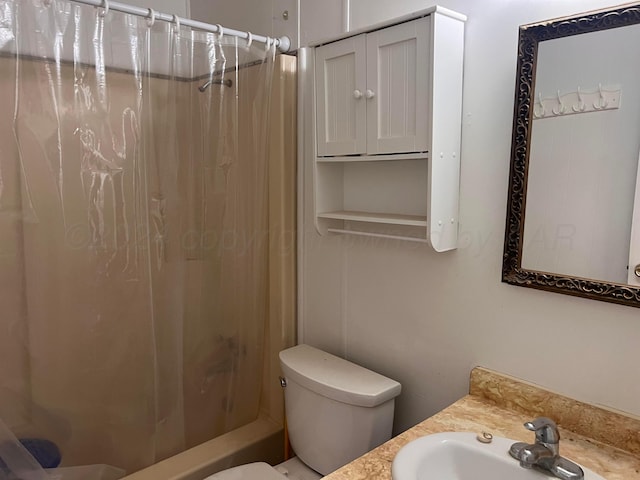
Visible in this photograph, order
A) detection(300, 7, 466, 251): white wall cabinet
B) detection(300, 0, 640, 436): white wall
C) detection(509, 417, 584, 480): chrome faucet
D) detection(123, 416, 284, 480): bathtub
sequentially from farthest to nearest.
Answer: detection(123, 416, 284, 480): bathtub
detection(300, 7, 466, 251): white wall cabinet
detection(300, 0, 640, 436): white wall
detection(509, 417, 584, 480): chrome faucet

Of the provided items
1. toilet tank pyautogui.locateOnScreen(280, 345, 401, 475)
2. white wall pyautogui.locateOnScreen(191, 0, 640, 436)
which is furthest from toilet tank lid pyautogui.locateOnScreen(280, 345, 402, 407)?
white wall pyautogui.locateOnScreen(191, 0, 640, 436)

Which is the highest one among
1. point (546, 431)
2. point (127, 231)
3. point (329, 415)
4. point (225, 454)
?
point (127, 231)

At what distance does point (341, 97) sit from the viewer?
159 cm

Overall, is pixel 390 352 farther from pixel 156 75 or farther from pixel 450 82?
pixel 156 75

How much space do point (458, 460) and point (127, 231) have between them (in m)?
1.19

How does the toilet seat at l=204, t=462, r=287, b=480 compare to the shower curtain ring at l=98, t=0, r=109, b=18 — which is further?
the toilet seat at l=204, t=462, r=287, b=480

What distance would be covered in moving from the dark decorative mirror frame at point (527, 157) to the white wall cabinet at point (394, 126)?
176 mm

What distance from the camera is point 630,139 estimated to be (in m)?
1.11

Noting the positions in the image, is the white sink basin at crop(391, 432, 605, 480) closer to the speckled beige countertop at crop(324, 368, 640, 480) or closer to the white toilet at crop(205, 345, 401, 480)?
the speckled beige countertop at crop(324, 368, 640, 480)

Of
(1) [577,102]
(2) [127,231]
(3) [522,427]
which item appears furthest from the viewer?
→ (2) [127,231]

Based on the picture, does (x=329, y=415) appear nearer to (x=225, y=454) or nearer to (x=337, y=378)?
(x=337, y=378)

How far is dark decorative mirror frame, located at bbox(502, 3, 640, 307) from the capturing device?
3.70 ft

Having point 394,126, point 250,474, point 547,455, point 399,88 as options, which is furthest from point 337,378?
point 399,88

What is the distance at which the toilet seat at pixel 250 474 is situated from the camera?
1578mm
